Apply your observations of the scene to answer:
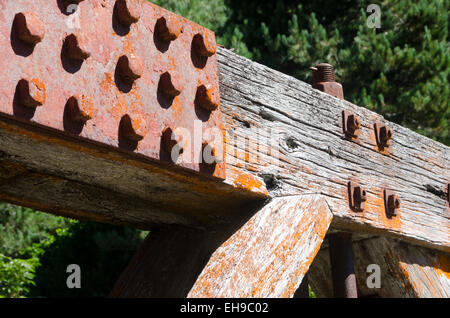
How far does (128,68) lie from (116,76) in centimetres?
3

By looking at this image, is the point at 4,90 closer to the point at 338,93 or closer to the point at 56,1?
the point at 56,1

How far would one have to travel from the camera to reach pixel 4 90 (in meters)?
1.23

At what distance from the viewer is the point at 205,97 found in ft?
5.37

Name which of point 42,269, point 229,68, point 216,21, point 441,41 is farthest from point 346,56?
point 229,68

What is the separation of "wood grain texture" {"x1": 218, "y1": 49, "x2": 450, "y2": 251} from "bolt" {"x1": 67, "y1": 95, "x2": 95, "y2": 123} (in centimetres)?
46

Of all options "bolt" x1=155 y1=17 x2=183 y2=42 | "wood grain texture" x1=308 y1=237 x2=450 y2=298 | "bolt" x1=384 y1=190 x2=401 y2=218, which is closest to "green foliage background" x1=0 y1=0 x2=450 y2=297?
"wood grain texture" x1=308 y1=237 x2=450 y2=298

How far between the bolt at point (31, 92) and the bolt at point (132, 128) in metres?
0.21

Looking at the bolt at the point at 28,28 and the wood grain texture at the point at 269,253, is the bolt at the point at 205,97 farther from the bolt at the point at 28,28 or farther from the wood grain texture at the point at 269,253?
the bolt at the point at 28,28

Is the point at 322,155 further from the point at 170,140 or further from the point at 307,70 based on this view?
the point at 307,70

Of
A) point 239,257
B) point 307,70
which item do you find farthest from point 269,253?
point 307,70

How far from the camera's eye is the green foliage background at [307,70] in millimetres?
7410

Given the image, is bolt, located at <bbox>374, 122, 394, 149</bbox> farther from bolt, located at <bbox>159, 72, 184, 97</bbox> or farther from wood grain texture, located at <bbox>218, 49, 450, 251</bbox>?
bolt, located at <bbox>159, 72, 184, 97</bbox>

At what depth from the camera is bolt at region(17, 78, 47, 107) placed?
4.08 feet

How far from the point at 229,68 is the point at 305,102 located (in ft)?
1.08
